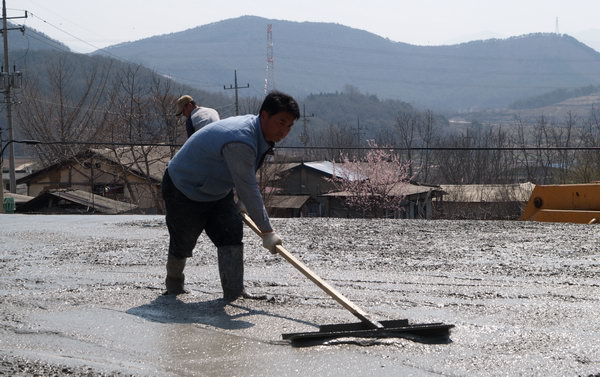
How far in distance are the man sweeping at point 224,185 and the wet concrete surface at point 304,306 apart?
Result: 265 millimetres

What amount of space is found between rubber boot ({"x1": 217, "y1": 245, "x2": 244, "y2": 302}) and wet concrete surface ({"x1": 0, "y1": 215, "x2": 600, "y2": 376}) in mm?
112

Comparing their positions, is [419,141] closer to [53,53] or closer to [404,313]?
[53,53]

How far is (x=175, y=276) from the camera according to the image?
18.1 feet

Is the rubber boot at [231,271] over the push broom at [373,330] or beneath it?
over

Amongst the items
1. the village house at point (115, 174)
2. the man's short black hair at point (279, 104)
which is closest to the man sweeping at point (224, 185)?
the man's short black hair at point (279, 104)

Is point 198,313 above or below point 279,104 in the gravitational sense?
below

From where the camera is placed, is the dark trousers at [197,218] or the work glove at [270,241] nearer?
the work glove at [270,241]

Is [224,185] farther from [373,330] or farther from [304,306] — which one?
[373,330]

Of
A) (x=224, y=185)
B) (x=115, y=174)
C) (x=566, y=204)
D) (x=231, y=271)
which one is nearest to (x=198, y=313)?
(x=231, y=271)

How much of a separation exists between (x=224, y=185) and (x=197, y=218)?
1.16ft

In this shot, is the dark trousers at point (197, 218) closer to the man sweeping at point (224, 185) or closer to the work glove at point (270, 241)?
the man sweeping at point (224, 185)

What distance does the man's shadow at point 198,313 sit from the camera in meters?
4.71

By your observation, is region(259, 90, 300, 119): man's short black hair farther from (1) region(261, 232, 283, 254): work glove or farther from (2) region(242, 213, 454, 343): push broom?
(2) region(242, 213, 454, 343): push broom

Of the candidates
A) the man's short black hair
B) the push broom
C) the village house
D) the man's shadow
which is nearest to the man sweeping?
the man's short black hair
